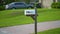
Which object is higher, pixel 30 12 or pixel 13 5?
pixel 30 12

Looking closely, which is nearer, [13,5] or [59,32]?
[59,32]

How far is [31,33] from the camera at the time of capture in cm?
1314

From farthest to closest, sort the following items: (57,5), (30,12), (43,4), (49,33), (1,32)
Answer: (43,4), (57,5), (1,32), (49,33), (30,12)

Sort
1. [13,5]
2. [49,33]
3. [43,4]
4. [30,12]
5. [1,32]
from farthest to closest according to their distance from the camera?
1. [43,4]
2. [13,5]
3. [1,32]
4. [49,33]
5. [30,12]

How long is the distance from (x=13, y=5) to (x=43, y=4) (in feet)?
27.3

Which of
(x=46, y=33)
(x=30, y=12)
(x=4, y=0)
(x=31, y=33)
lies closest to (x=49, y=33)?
Result: (x=46, y=33)

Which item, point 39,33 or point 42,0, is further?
point 42,0

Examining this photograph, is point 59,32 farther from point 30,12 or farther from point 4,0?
point 4,0

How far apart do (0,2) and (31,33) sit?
3127cm

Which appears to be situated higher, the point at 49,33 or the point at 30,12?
the point at 30,12

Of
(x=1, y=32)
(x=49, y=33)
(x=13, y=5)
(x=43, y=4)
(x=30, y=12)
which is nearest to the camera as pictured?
(x=30, y=12)

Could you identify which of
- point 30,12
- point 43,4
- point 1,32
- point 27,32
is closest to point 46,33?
point 27,32

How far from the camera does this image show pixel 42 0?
43812mm

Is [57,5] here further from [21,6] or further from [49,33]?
[49,33]
